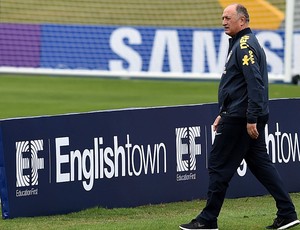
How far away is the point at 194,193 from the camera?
10.8 m

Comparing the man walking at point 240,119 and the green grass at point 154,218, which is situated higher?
the man walking at point 240,119

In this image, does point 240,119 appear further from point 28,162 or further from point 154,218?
point 28,162

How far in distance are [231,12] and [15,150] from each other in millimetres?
2340

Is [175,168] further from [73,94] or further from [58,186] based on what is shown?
[73,94]

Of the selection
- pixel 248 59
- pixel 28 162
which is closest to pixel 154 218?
pixel 28 162

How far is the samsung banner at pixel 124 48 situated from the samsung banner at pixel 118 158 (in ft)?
34.2

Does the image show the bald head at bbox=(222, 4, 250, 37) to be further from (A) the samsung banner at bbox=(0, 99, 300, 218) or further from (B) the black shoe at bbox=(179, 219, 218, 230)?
(A) the samsung banner at bbox=(0, 99, 300, 218)

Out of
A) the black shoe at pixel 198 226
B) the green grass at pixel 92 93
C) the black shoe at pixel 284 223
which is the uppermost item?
the black shoe at pixel 198 226

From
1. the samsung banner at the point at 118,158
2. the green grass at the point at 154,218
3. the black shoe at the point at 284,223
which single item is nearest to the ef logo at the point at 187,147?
the samsung banner at the point at 118,158

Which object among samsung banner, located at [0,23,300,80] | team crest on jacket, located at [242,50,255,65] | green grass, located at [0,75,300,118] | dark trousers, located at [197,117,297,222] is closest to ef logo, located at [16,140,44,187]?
dark trousers, located at [197,117,297,222]

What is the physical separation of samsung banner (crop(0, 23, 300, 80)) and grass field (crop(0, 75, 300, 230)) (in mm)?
511

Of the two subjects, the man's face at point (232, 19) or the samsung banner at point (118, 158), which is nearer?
the man's face at point (232, 19)

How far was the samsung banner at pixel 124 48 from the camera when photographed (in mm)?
21734

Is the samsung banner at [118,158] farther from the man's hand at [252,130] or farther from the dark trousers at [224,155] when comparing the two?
the man's hand at [252,130]
